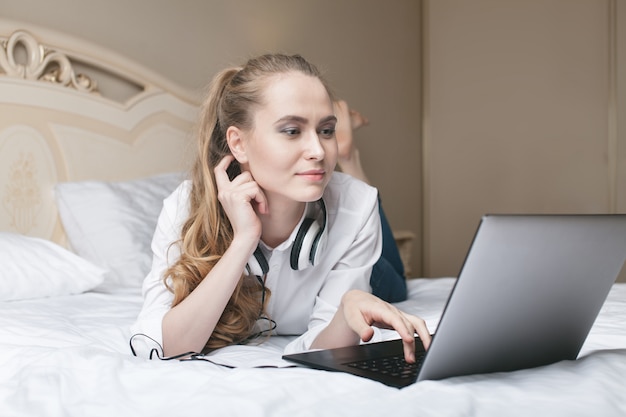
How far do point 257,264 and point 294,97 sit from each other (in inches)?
13.7

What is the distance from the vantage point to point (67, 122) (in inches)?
93.9

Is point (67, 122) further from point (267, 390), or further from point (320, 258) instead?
point (267, 390)

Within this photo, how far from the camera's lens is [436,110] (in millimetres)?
4633

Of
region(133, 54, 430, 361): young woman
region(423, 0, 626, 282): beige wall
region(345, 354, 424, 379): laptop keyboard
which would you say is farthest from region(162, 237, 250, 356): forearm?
region(423, 0, 626, 282): beige wall

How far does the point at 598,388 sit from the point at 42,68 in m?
2.03

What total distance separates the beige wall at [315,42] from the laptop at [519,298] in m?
1.96

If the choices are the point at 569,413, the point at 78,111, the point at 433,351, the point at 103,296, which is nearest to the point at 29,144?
the point at 78,111

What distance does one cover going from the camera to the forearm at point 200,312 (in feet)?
4.30

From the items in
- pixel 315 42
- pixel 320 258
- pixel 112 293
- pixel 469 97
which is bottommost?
pixel 112 293

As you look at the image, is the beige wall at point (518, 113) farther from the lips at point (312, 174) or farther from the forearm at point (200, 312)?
the forearm at point (200, 312)

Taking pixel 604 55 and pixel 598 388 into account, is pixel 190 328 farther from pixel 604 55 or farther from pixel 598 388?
pixel 604 55

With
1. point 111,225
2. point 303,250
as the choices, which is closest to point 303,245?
point 303,250

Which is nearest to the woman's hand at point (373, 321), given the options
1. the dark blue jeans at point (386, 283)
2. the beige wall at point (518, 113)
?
the dark blue jeans at point (386, 283)

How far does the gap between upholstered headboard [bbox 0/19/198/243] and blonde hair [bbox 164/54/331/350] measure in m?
0.59
